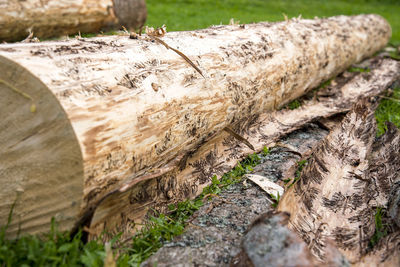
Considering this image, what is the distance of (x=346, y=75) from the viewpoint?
594cm

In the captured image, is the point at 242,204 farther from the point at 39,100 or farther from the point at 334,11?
the point at 334,11

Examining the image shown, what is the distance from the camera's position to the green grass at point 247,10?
6.89m

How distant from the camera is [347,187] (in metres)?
2.71

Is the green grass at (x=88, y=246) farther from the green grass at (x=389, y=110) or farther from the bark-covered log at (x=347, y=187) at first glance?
the green grass at (x=389, y=110)

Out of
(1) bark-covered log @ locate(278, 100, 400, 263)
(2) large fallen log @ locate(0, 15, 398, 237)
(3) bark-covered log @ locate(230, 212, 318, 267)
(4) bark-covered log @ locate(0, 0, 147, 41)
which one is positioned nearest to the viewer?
(3) bark-covered log @ locate(230, 212, 318, 267)

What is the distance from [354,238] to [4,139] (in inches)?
83.5

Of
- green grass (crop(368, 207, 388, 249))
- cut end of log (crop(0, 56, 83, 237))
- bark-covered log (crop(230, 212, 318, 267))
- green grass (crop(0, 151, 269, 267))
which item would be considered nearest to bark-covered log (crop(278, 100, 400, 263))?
green grass (crop(368, 207, 388, 249))

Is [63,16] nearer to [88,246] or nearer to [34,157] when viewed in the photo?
[34,157]

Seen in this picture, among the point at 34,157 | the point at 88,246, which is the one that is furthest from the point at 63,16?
the point at 88,246

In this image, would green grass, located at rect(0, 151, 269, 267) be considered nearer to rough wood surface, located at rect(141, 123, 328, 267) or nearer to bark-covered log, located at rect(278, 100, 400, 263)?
rough wood surface, located at rect(141, 123, 328, 267)

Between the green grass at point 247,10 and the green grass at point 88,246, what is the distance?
247 centimetres

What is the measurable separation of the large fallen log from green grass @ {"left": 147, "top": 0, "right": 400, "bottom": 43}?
1416 millimetres

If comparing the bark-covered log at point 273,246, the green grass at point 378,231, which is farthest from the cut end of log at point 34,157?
the green grass at point 378,231

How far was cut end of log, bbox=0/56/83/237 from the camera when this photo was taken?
6.25ft
